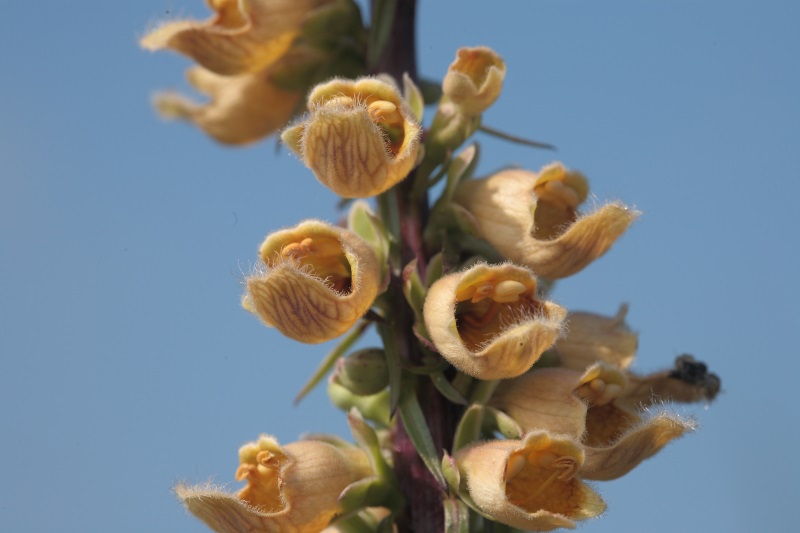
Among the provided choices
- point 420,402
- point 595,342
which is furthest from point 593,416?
point 420,402

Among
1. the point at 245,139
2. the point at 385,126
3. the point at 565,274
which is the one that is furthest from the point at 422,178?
the point at 245,139

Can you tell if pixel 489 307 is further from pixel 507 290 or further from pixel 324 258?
Answer: pixel 324 258

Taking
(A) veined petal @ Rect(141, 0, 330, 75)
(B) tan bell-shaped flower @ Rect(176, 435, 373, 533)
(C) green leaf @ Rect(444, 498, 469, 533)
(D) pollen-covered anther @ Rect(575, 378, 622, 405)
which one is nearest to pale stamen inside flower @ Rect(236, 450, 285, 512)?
(B) tan bell-shaped flower @ Rect(176, 435, 373, 533)

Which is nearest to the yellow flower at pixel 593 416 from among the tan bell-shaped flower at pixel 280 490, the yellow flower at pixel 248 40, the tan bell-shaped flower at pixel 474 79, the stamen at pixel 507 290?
the stamen at pixel 507 290

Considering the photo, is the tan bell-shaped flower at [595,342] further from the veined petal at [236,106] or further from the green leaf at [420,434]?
the veined petal at [236,106]

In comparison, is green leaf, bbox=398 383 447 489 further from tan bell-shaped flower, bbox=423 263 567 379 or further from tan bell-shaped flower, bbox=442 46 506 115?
tan bell-shaped flower, bbox=442 46 506 115

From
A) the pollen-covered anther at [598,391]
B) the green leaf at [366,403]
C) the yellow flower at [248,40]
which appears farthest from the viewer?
the yellow flower at [248,40]
